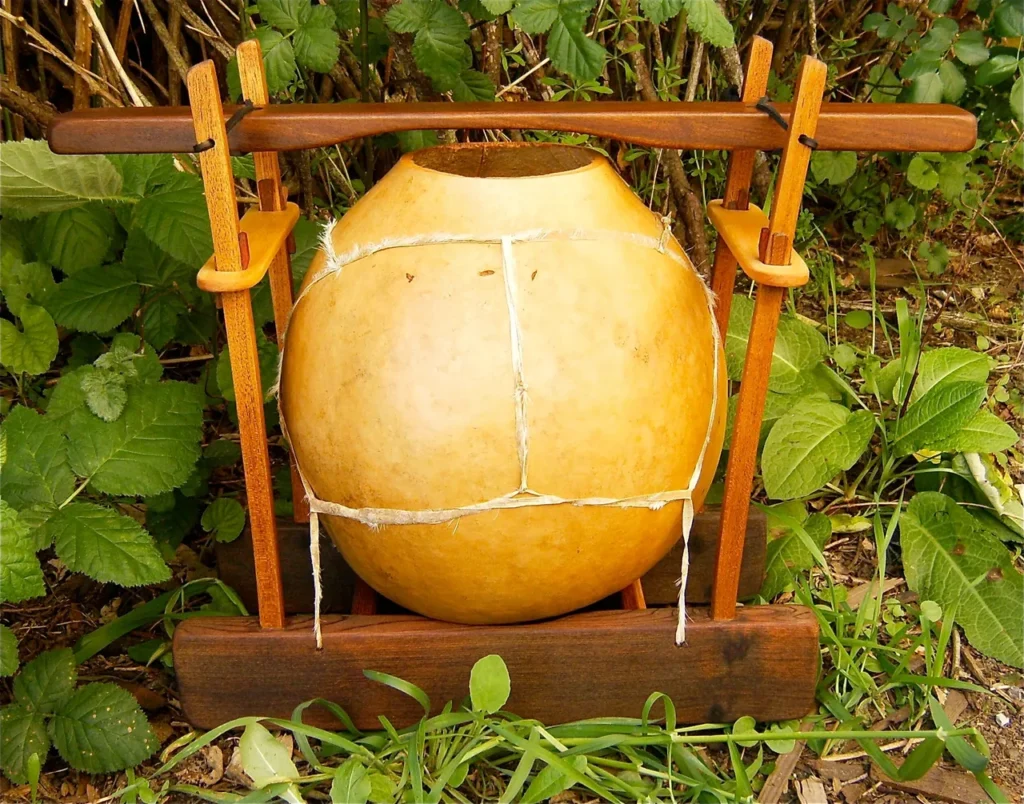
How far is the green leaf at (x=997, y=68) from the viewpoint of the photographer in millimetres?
1927

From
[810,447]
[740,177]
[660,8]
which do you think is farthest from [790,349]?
[660,8]

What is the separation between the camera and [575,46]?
139 cm

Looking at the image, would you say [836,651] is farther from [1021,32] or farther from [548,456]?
[1021,32]

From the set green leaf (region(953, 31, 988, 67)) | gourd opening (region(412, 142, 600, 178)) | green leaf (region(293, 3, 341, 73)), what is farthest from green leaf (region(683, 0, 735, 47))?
green leaf (region(953, 31, 988, 67))

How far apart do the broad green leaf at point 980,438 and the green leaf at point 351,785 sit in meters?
1.21

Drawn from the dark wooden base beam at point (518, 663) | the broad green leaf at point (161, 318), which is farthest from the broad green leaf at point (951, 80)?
Answer: the broad green leaf at point (161, 318)

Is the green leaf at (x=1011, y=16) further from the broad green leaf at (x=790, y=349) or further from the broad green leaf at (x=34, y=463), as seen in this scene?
the broad green leaf at (x=34, y=463)

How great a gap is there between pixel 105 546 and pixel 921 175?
205 cm

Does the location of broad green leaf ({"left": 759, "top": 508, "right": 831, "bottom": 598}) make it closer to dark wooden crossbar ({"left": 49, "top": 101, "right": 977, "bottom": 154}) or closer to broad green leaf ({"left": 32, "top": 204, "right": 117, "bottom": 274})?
dark wooden crossbar ({"left": 49, "top": 101, "right": 977, "bottom": 154})

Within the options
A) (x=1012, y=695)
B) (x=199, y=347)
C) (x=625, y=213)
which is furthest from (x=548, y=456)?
(x=199, y=347)

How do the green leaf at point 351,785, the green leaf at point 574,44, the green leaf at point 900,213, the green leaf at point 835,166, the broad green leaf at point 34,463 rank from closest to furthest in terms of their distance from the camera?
the green leaf at point 351,785 → the green leaf at point 574,44 → the broad green leaf at point 34,463 → the green leaf at point 835,166 → the green leaf at point 900,213

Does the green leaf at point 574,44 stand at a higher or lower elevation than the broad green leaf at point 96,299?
higher

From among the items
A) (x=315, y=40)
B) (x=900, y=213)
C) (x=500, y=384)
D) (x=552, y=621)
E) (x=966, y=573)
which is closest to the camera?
(x=500, y=384)

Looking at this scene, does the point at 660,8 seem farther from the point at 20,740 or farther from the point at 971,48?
the point at 20,740
